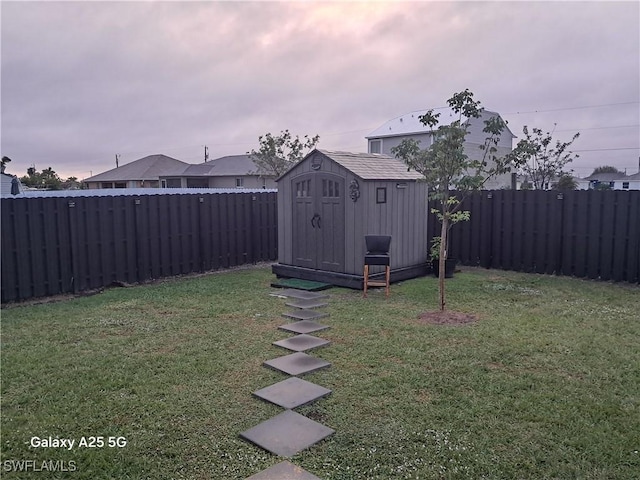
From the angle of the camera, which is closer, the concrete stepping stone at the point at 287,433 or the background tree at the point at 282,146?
the concrete stepping stone at the point at 287,433

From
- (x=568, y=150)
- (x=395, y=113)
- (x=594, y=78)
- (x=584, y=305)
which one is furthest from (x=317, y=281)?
(x=395, y=113)

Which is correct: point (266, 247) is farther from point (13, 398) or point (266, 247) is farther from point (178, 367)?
point (13, 398)

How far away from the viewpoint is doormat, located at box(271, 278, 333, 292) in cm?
732

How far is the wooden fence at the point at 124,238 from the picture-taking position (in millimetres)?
6609

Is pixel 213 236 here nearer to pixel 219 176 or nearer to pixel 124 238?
pixel 124 238

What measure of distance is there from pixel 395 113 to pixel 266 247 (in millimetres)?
20767

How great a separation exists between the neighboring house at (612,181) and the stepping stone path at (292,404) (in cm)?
3778

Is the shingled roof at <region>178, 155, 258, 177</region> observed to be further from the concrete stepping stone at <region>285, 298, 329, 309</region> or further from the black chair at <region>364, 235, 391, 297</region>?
the concrete stepping stone at <region>285, 298, 329, 309</region>

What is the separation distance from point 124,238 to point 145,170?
106ft

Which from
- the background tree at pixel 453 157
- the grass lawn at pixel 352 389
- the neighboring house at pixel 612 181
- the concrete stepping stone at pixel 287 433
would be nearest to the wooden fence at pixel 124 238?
the grass lawn at pixel 352 389

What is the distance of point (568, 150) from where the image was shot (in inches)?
856

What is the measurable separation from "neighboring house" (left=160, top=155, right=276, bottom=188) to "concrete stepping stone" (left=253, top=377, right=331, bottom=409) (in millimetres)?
29464

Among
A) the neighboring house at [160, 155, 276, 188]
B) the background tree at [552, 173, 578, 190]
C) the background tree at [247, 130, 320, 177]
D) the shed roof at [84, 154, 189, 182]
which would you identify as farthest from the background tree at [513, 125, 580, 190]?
the shed roof at [84, 154, 189, 182]

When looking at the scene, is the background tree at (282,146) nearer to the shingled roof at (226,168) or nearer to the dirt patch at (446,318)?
the shingled roof at (226,168)
